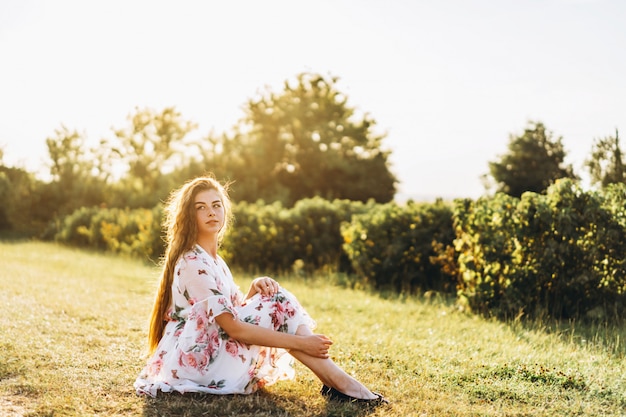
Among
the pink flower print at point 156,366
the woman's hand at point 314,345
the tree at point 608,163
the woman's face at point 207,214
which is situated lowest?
the pink flower print at point 156,366

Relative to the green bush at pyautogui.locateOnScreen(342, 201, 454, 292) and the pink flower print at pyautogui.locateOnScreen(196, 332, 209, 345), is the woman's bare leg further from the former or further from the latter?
the green bush at pyautogui.locateOnScreen(342, 201, 454, 292)

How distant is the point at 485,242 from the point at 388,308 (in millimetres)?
1684

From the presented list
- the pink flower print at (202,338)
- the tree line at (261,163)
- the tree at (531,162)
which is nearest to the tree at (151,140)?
the tree line at (261,163)

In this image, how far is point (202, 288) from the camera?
455 centimetres

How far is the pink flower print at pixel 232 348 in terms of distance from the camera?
4.66 meters

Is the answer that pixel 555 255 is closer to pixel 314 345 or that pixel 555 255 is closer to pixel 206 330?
pixel 314 345

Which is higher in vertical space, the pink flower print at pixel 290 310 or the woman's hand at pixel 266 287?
the woman's hand at pixel 266 287

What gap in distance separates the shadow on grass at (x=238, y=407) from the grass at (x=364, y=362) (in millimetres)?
10

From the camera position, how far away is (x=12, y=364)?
18.6 feet

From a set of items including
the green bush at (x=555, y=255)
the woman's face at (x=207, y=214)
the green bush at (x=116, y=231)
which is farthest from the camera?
the green bush at (x=116, y=231)

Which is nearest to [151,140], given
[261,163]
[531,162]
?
[261,163]

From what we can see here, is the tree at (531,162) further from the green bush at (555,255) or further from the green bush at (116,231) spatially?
the green bush at (555,255)

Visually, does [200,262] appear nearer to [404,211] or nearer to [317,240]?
[404,211]

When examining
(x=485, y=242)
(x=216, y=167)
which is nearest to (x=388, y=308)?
(x=485, y=242)
